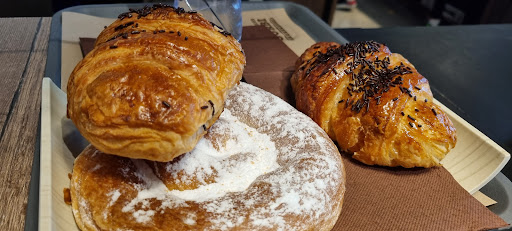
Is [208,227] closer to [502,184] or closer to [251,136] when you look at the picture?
[251,136]

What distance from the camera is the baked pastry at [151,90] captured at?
1.16 m

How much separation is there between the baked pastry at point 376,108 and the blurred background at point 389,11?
2720 millimetres

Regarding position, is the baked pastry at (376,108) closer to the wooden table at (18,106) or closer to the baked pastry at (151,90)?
the baked pastry at (151,90)

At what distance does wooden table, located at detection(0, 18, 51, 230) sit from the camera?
1568 mm

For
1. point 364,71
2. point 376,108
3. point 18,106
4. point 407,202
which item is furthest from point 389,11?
point 18,106

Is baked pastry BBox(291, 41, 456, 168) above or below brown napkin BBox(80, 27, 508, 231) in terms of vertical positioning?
above

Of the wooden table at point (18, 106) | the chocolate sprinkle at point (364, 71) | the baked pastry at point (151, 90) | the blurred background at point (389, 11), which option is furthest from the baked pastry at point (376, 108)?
the blurred background at point (389, 11)

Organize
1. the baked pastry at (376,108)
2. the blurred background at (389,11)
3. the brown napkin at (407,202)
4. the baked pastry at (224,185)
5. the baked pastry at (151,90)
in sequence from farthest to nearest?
the blurred background at (389,11) < the baked pastry at (376,108) < the brown napkin at (407,202) < the baked pastry at (224,185) < the baked pastry at (151,90)

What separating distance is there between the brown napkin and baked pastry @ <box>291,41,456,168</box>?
0.06m

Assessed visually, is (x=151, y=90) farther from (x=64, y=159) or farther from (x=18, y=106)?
(x=18, y=106)

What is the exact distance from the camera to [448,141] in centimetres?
174

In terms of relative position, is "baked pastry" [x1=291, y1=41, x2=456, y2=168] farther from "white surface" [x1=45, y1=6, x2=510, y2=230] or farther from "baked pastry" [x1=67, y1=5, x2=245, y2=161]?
"baked pastry" [x1=67, y1=5, x2=245, y2=161]

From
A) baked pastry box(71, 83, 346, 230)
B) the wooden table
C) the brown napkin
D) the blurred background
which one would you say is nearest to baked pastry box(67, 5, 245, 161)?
baked pastry box(71, 83, 346, 230)

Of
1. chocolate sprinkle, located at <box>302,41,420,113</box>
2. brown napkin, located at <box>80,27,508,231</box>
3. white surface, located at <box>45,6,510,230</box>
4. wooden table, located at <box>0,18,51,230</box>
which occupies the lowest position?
wooden table, located at <box>0,18,51,230</box>
